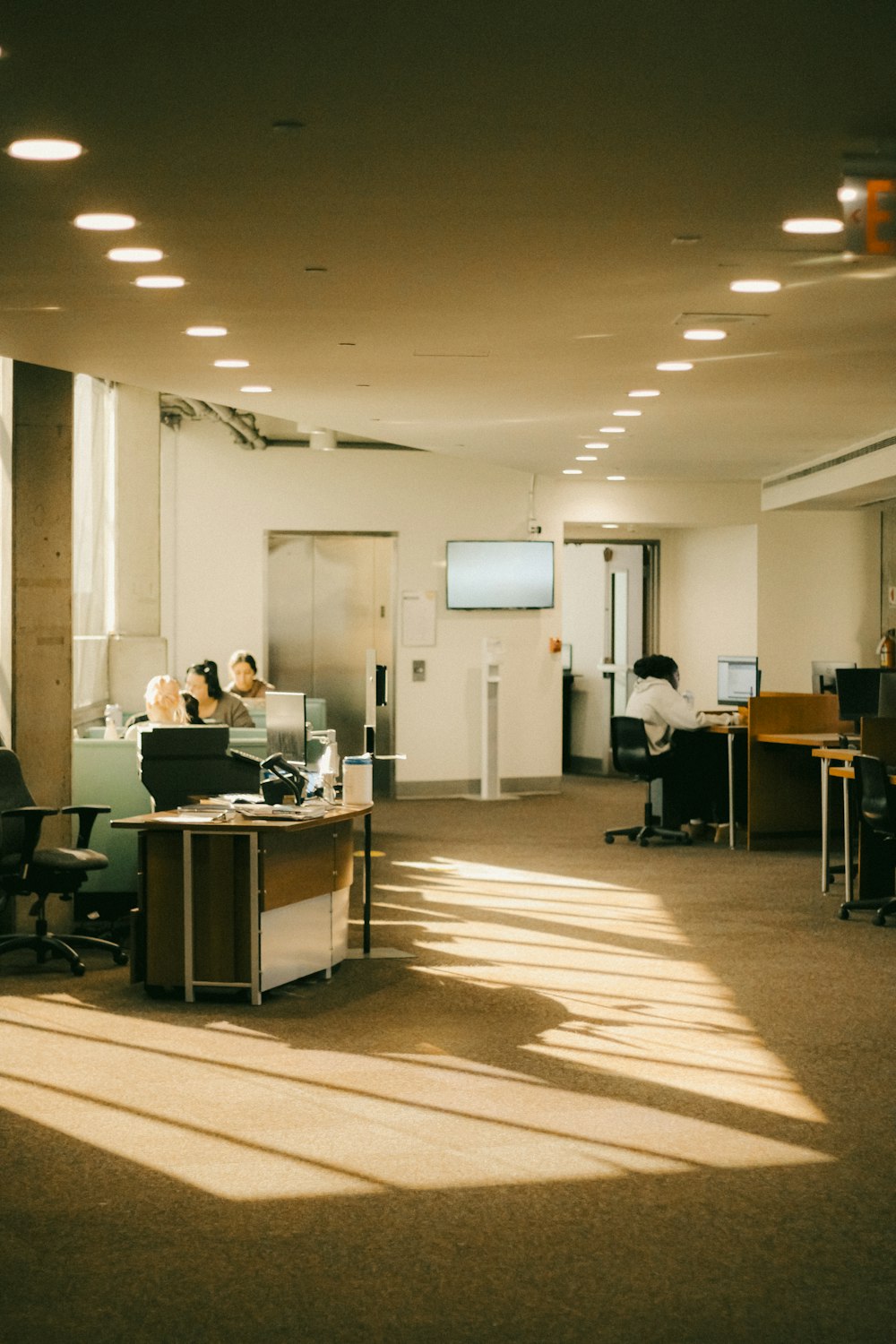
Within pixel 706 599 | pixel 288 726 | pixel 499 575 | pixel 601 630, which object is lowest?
pixel 288 726

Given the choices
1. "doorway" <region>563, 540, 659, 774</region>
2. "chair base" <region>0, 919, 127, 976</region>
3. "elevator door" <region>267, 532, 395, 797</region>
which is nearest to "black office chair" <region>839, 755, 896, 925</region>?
"chair base" <region>0, 919, 127, 976</region>

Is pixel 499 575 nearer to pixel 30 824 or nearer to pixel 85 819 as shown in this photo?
pixel 85 819

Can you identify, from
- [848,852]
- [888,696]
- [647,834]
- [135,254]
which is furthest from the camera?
[647,834]

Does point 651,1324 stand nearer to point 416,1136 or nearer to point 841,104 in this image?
point 416,1136

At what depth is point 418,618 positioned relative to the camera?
14.1 m

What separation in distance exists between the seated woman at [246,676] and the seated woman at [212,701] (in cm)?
128

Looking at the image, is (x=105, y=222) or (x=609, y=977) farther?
(x=609, y=977)

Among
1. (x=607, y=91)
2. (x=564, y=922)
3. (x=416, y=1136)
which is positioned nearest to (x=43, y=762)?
(x=564, y=922)

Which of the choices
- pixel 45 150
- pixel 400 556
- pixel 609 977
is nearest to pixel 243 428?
pixel 400 556

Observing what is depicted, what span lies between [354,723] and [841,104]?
11093 millimetres

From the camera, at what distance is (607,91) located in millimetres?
3613

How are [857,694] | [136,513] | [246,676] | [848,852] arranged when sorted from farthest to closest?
[136,513] < [246,676] < [857,694] < [848,852]

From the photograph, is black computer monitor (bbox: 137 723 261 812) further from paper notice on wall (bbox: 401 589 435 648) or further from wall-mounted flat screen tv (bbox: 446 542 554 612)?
wall-mounted flat screen tv (bbox: 446 542 554 612)

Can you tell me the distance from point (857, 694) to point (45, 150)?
7797mm
